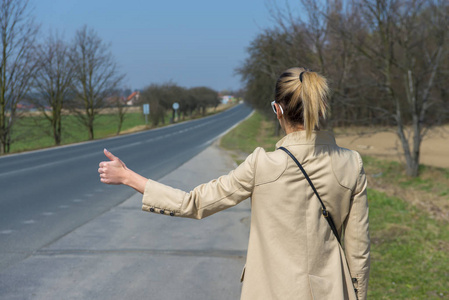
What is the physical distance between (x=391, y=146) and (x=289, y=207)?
884 inches

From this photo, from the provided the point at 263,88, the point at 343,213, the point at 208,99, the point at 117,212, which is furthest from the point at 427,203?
the point at 208,99

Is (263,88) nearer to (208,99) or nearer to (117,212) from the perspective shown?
(117,212)

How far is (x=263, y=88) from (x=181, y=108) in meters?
41.2

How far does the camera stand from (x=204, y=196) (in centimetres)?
197

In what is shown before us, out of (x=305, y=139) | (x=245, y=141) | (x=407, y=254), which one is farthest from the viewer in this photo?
(x=245, y=141)

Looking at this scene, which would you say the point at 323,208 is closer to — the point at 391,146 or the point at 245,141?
the point at 391,146

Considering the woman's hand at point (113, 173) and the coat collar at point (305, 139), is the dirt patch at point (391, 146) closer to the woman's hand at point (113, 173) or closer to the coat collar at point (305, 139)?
the coat collar at point (305, 139)

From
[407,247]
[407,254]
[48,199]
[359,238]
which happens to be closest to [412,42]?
[407,247]

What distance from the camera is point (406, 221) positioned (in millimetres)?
7652

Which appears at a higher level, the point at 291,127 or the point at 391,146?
the point at 291,127

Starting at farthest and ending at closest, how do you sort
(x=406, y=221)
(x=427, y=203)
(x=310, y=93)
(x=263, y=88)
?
(x=263, y=88) → (x=427, y=203) → (x=406, y=221) → (x=310, y=93)

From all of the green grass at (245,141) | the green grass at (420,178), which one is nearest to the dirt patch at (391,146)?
the green grass at (420,178)

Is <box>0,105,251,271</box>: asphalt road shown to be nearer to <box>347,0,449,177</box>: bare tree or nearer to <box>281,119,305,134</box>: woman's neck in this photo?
<box>281,119,305,134</box>: woman's neck

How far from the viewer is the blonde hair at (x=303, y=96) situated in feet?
5.97
